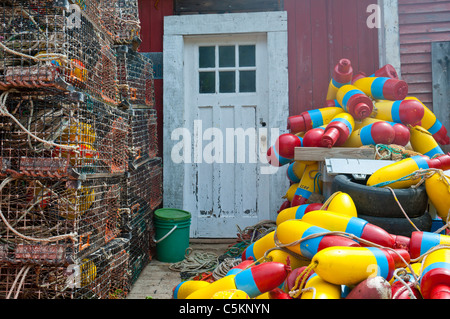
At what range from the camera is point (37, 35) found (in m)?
2.50

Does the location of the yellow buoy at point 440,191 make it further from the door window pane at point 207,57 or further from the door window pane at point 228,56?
the door window pane at point 207,57

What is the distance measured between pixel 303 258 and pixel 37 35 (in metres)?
2.20

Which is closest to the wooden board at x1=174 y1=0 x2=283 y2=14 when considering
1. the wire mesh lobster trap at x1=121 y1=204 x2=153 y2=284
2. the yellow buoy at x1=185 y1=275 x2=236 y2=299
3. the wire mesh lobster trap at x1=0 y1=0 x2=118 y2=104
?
the wire mesh lobster trap at x1=0 y1=0 x2=118 y2=104

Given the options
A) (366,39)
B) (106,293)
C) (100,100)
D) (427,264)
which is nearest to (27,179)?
(100,100)

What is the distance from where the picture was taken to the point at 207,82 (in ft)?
17.1

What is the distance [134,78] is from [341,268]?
10.4 ft

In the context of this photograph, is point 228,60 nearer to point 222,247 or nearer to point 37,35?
point 222,247

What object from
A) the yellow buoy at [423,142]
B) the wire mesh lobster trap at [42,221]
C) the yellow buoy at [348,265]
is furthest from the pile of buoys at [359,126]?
the wire mesh lobster trap at [42,221]

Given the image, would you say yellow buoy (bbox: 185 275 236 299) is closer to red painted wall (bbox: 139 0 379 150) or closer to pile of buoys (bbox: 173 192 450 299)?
pile of buoys (bbox: 173 192 450 299)

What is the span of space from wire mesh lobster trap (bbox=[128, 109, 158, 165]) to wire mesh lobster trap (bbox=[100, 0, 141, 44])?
0.77m

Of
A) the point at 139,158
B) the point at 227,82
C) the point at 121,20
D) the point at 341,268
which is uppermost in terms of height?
the point at 121,20

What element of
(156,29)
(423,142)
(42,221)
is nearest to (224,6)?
(156,29)

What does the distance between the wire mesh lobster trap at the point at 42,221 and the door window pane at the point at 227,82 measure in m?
2.95

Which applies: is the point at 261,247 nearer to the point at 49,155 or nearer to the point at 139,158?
the point at 49,155
